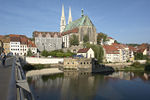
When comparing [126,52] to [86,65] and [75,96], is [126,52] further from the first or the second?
[75,96]

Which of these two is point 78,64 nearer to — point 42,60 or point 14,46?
point 42,60

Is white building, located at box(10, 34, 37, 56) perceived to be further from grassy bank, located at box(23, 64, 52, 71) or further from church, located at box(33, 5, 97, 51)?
grassy bank, located at box(23, 64, 52, 71)

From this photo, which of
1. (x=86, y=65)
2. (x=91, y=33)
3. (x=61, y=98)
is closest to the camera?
(x=61, y=98)

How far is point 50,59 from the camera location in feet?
175

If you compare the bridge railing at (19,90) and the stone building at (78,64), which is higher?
the bridge railing at (19,90)

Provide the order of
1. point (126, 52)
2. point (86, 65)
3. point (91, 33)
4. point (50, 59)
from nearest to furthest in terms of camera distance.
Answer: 1. point (86, 65)
2. point (50, 59)
3. point (126, 52)
4. point (91, 33)

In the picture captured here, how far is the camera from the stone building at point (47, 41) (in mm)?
68312

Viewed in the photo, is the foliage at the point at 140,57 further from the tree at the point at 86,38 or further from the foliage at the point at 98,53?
the tree at the point at 86,38

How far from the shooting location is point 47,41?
69.8 meters

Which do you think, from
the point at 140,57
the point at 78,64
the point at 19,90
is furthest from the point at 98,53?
the point at 19,90

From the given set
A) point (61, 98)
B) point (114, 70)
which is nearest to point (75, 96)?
point (61, 98)

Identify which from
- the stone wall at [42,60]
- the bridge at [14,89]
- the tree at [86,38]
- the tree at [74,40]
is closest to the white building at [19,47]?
the stone wall at [42,60]

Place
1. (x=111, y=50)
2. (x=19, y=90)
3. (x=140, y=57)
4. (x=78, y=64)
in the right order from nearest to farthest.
Answer: (x=19, y=90) → (x=78, y=64) → (x=111, y=50) → (x=140, y=57)

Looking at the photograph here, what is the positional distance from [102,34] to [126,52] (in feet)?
83.3
